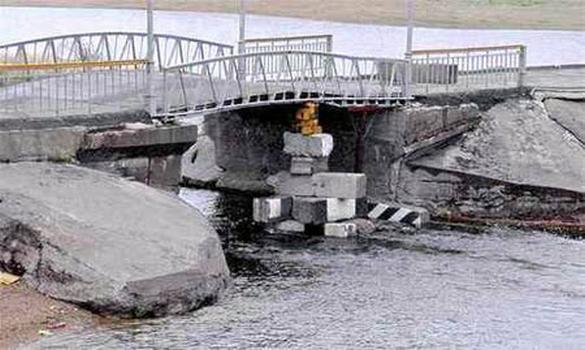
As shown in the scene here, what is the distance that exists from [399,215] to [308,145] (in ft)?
10.4

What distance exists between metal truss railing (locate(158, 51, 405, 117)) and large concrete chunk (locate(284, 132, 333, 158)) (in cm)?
109

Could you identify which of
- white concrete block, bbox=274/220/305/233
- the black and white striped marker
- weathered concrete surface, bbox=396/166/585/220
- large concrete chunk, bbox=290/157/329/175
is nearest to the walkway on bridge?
large concrete chunk, bbox=290/157/329/175

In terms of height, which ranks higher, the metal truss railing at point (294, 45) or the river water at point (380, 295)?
the metal truss railing at point (294, 45)

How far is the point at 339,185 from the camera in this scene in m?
34.5

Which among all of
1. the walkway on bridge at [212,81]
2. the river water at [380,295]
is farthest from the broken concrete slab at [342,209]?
the walkway on bridge at [212,81]

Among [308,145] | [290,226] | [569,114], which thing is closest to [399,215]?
[308,145]

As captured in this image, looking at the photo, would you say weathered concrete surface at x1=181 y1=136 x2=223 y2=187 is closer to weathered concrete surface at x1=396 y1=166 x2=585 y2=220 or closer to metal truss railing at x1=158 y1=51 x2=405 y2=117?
metal truss railing at x1=158 y1=51 x2=405 y2=117

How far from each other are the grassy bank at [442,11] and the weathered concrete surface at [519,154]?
51.9 meters

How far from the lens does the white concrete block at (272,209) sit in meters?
33.7

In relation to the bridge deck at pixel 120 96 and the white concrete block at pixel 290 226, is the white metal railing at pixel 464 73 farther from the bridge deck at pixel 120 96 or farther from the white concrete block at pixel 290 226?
the white concrete block at pixel 290 226

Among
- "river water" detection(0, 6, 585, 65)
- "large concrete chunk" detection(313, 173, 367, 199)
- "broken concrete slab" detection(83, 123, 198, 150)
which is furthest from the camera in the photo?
"river water" detection(0, 6, 585, 65)

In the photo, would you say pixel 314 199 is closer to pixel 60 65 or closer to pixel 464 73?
pixel 60 65

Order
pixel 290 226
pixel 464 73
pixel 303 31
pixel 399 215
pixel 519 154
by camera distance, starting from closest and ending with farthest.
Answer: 1. pixel 290 226
2. pixel 399 215
3. pixel 519 154
4. pixel 464 73
5. pixel 303 31

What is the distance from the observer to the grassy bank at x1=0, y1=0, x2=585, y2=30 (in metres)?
91.0
